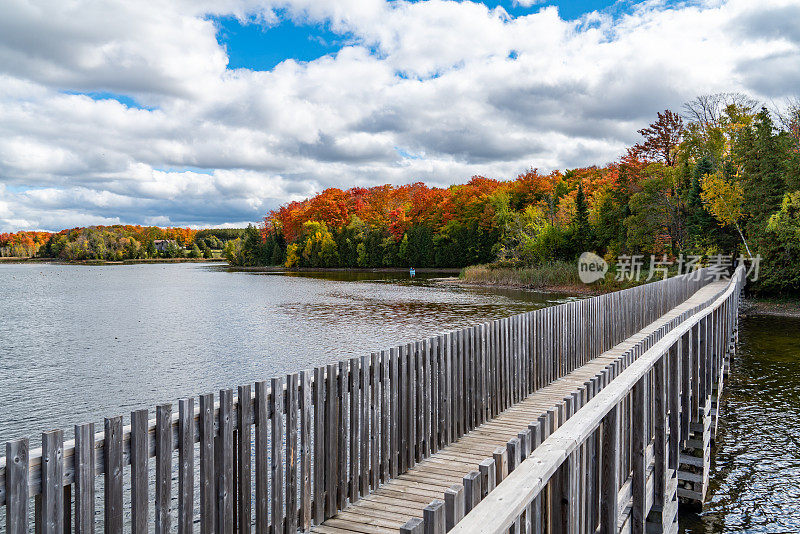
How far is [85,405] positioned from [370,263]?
78253mm

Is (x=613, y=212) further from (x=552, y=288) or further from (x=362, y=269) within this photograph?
(x=362, y=269)

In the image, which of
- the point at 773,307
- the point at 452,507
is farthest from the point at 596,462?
the point at 773,307

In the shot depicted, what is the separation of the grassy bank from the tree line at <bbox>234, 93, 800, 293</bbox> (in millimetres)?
2872

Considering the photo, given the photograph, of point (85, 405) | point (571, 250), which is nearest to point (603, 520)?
point (85, 405)

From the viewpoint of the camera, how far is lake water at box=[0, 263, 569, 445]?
13438 mm

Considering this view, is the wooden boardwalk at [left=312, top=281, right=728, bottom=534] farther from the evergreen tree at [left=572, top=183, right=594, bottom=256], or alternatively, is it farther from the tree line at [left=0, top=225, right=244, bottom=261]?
the tree line at [left=0, top=225, right=244, bottom=261]

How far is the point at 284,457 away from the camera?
454 cm

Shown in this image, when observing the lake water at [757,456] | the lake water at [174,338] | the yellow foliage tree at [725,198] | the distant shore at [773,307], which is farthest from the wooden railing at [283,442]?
the yellow foliage tree at [725,198]

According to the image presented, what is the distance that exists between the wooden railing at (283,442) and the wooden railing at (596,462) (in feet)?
7.21

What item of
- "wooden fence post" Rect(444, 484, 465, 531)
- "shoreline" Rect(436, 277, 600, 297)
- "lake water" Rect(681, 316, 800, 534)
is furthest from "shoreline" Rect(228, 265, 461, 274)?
"wooden fence post" Rect(444, 484, 465, 531)

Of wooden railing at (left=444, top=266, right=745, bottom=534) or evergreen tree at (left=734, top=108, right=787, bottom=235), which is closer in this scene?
wooden railing at (left=444, top=266, right=745, bottom=534)

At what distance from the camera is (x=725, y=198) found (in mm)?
34938

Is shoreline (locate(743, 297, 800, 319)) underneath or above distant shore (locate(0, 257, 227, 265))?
underneath

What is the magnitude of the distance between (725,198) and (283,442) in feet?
123
